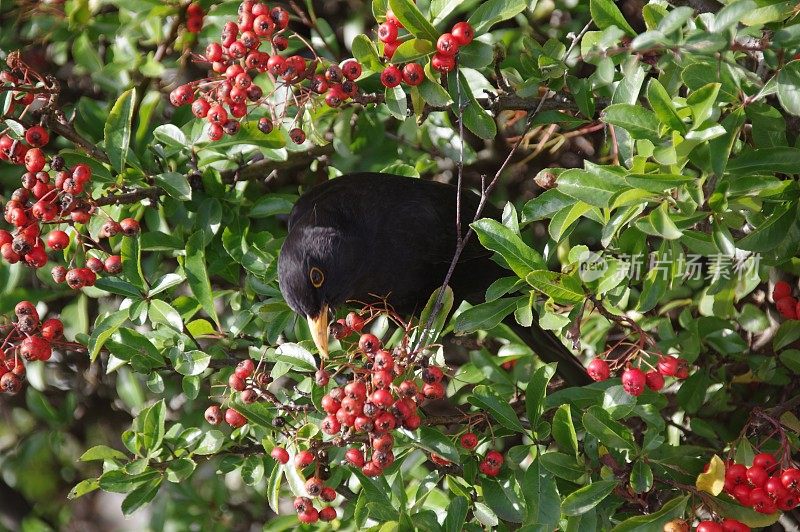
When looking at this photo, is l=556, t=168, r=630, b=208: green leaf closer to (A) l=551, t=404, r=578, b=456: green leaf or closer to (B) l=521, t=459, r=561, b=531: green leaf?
(A) l=551, t=404, r=578, b=456: green leaf

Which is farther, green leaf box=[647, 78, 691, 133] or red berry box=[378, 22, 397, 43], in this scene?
red berry box=[378, 22, 397, 43]

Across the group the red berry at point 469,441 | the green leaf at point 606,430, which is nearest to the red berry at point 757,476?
the green leaf at point 606,430

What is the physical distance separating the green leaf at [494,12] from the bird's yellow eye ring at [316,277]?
40.8 inches

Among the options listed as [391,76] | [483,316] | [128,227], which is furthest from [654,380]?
[128,227]

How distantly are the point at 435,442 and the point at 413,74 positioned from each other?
1.05 m

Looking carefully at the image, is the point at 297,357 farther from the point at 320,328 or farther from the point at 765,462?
the point at 765,462

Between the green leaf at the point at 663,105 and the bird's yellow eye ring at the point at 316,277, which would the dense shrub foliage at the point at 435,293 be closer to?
the green leaf at the point at 663,105

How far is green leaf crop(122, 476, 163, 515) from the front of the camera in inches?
117

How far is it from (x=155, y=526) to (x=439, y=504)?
1.40 metres

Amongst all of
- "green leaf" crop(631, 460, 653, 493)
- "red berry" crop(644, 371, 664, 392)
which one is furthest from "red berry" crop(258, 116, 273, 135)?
"green leaf" crop(631, 460, 653, 493)

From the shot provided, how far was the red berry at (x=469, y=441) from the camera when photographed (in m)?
2.69

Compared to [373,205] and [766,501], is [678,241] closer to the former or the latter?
[766,501]

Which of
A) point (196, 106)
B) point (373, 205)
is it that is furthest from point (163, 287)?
point (373, 205)

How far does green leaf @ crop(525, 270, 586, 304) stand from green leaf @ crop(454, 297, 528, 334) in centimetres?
15
